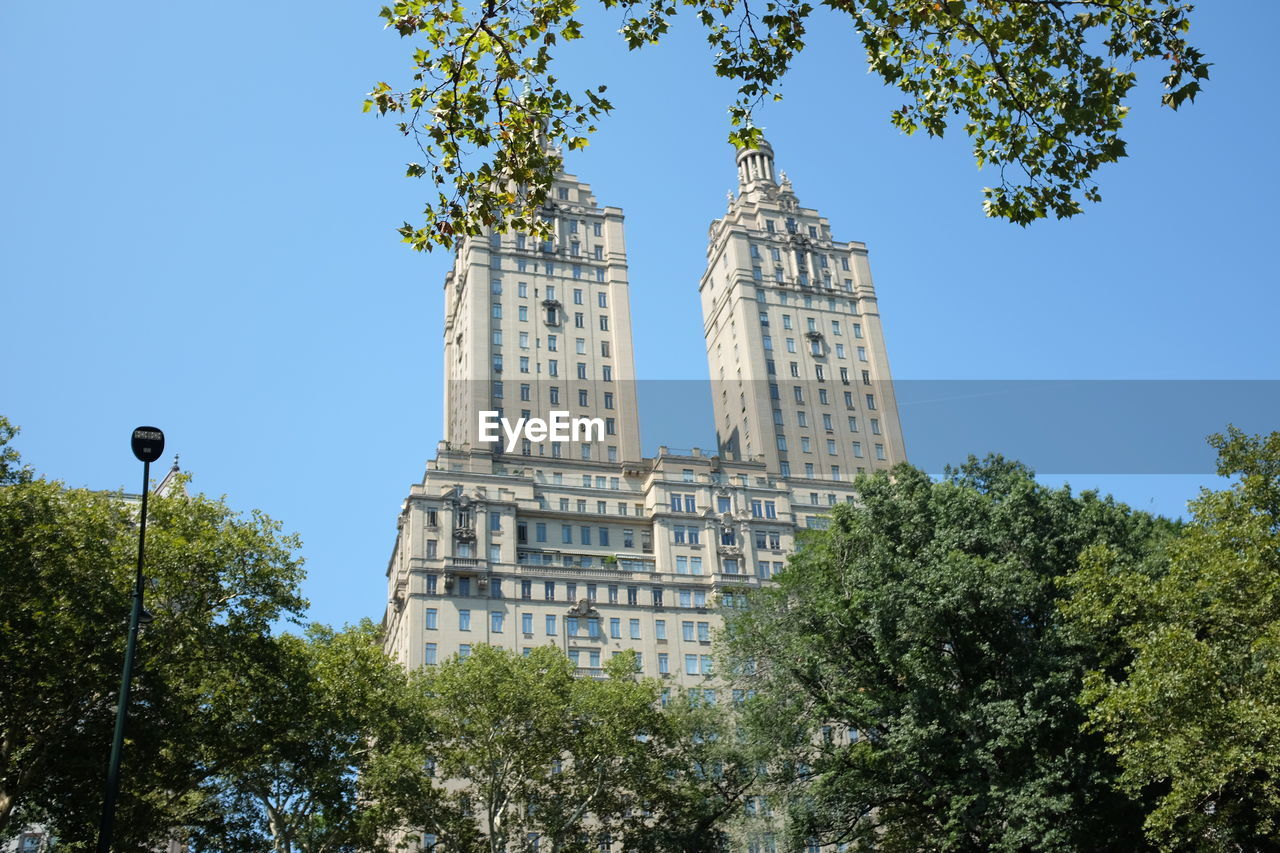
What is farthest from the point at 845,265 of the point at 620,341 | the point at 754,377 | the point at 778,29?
the point at 778,29

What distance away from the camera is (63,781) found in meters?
32.0

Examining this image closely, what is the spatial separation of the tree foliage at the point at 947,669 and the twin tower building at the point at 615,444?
37818mm

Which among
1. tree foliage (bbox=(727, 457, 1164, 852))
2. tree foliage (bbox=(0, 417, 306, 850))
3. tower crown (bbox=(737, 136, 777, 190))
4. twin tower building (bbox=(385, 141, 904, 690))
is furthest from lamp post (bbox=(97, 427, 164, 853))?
tower crown (bbox=(737, 136, 777, 190))

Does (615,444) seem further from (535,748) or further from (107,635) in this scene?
(107,635)

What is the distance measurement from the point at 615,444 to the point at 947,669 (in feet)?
222

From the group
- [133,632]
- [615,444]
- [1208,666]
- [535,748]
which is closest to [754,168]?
[615,444]

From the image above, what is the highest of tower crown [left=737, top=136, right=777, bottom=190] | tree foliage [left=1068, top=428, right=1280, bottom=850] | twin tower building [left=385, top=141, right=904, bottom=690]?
tower crown [left=737, top=136, right=777, bottom=190]

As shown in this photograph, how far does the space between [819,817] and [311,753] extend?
17.7m

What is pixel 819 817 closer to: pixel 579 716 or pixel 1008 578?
pixel 1008 578

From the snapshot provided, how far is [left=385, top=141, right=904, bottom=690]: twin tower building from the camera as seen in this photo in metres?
85.1

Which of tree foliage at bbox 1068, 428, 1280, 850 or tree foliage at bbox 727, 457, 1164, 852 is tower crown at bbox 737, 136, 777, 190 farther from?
tree foliage at bbox 1068, 428, 1280, 850

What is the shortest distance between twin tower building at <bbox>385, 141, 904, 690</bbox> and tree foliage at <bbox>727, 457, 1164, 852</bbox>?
37.8 meters

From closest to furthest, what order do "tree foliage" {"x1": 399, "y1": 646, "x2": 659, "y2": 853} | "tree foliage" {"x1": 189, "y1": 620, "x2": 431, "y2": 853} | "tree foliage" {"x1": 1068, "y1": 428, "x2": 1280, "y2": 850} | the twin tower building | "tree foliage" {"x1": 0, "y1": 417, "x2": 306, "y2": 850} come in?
"tree foliage" {"x1": 1068, "y1": 428, "x2": 1280, "y2": 850} < "tree foliage" {"x1": 0, "y1": 417, "x2": 306, "y2": 850} < "tree foliage" {"x1": 189, "y1": 620, "x2": 431, "y2": 853} < "tree foliage" {"x1": 399, "y1": 646, "x2": 659, "y2": 853} < the twin tower building

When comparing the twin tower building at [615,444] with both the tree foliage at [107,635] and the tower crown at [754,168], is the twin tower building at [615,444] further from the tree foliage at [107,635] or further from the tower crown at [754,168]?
the tree foliage at [107,635]
